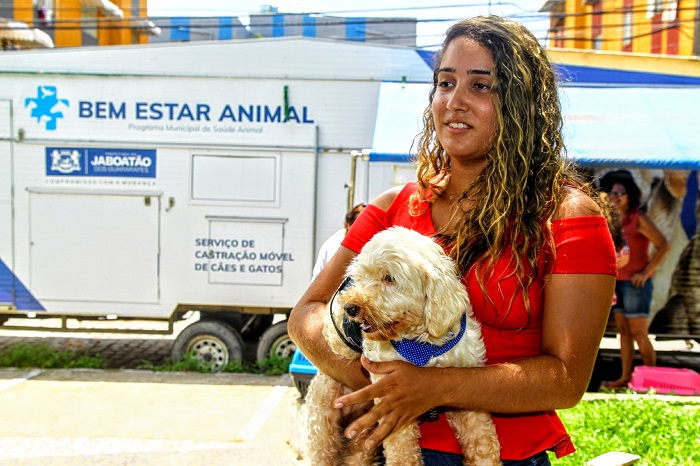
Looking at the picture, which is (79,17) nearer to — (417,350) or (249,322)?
(249,322)

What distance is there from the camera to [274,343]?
8.95 m

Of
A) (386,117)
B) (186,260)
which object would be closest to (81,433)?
(186,260)

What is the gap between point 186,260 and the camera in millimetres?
9008

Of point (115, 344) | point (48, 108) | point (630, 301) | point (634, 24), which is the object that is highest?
point (634, 24)

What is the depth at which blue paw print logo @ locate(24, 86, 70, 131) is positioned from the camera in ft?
29.6

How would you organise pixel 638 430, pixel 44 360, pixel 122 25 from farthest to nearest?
pixel 122 25 → pixel 44 360 → pixel 638 430

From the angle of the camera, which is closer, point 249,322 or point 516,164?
point 516,164

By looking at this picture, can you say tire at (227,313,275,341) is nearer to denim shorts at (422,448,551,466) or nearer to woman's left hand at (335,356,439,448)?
denim shorts at (422,448,551,466)

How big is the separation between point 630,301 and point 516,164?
748 cm

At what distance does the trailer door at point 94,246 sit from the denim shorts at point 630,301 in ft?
18.6

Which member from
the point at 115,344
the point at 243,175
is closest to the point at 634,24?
the point at 243,175

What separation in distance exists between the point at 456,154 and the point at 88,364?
8.42 metres

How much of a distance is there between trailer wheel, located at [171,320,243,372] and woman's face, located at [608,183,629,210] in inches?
190

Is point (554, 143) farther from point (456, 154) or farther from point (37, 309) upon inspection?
point (37, 309)
